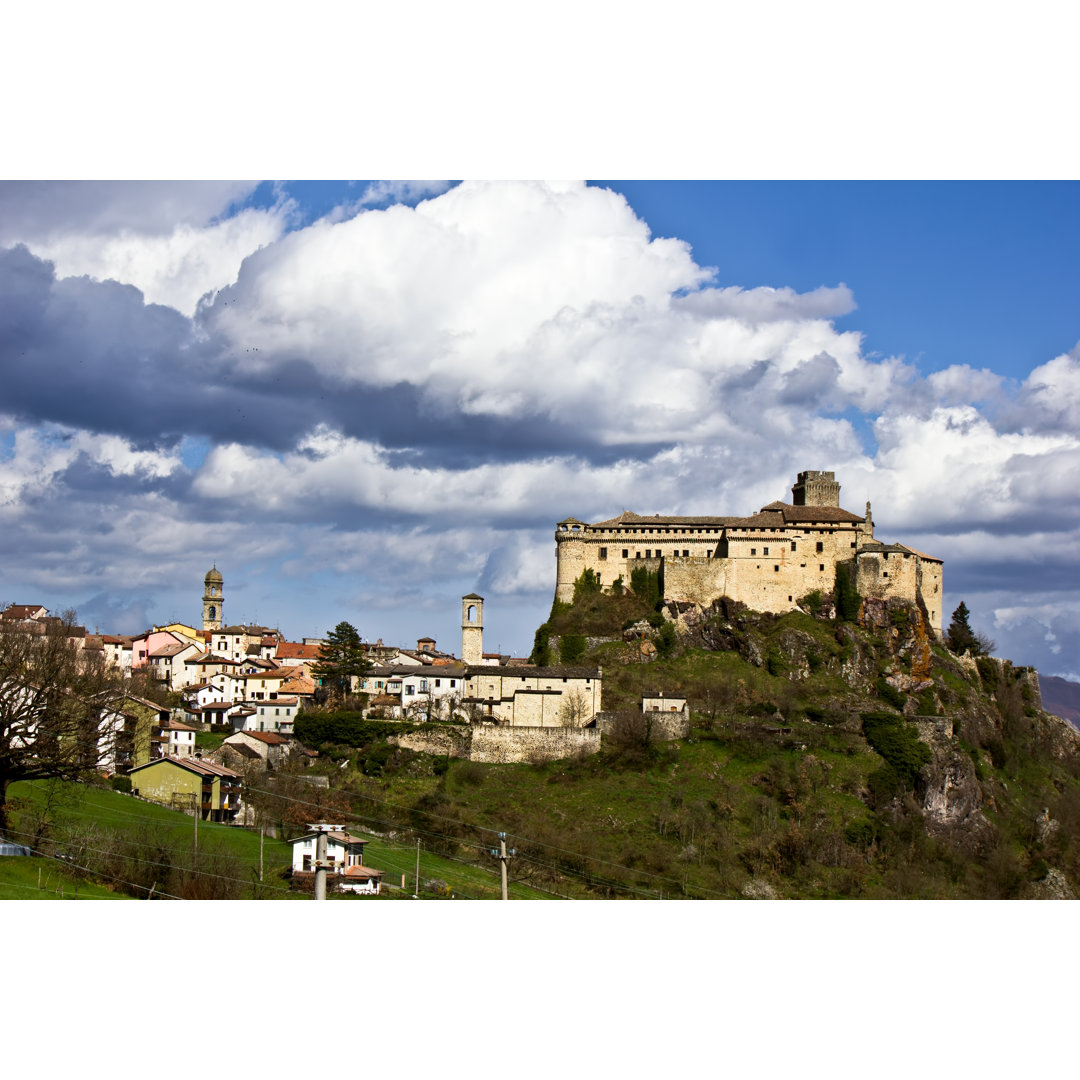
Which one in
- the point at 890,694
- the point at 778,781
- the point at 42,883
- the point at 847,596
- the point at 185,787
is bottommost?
the point at 42,883

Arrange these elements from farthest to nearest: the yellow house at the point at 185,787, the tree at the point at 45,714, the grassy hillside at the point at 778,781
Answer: the grassy hillside at the point at 778,781 < the yellow house at the point at 185,787 < the tree at the point at 45,714

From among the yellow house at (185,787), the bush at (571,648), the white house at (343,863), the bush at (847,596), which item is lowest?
the white house at (343,863)

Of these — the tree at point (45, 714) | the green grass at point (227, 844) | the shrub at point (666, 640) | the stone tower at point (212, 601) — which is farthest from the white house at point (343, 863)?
the stone tower at point (212, 601)

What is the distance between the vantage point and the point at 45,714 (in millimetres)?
33000

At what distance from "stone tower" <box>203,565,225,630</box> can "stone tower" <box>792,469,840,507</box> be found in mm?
44504

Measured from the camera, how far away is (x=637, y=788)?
5112 centimetres

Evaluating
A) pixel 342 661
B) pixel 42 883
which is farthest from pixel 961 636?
pixel 42 883

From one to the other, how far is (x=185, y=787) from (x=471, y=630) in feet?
72.1

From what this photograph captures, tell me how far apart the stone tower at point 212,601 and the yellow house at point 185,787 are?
41421mm

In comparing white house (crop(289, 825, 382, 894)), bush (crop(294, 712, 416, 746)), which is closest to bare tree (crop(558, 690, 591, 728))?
bush (crop(294, 712, 416, 746))

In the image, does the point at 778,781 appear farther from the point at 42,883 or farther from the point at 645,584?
the point at 42,883

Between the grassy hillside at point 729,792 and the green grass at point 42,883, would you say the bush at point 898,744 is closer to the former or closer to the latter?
the grassy hillside at point 729,792

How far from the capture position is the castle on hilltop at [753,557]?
222 feet

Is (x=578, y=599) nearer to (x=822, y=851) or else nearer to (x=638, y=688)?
(x=638, y=688)
